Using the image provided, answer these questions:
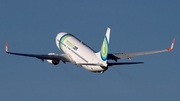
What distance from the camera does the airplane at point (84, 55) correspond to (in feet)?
447

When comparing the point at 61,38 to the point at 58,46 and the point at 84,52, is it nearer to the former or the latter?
the point at 58,46

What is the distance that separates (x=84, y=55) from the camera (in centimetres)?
14388

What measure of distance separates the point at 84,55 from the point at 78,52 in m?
3.97

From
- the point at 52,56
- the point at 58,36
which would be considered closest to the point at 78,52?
the point at 52,56

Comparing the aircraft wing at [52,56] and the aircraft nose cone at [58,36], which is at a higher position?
the aircraft nose cone at [58,36]

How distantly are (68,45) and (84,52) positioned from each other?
1146 centimetres

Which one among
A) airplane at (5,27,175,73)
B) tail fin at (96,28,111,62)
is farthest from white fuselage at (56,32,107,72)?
tail fin at (96,28,111,62)

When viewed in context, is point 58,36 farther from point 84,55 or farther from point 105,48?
point 105,48

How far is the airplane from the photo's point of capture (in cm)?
13638

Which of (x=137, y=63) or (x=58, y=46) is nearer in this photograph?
(x=137, y=63)

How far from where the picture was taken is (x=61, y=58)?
149500mm

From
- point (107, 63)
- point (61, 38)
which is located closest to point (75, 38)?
point (61, 38)

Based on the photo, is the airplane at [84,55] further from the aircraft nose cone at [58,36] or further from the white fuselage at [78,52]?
the aircraft nose cone at [58,36]

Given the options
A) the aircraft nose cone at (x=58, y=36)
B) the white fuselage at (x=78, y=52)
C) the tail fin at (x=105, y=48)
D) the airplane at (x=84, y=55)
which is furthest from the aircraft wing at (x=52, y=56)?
the tail fin at (x=105, y=48)
